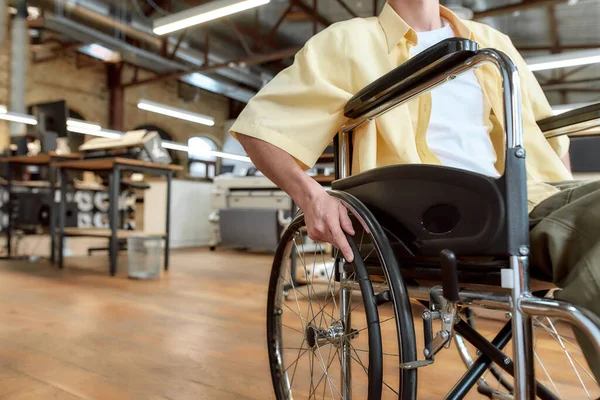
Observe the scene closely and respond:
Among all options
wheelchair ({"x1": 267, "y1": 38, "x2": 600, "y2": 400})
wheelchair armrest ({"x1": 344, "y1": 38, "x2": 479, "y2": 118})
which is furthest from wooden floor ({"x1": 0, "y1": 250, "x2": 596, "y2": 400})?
wheelchair armrest ({"x1": 344, "y1": 38, "x2": 479, "y2": 118})

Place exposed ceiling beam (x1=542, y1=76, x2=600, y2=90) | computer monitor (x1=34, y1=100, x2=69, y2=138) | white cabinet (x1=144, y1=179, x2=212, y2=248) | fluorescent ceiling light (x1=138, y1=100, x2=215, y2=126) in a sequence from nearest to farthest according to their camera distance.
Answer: computer monitor (x1=34, y1=100, x2=69, y2=138)
white cabinet (x1=144, y1=179, x2=212, y2=248)
fluorescent ceiling light (x1=138, y1=100, x2=215, y2=126)
exposed ceiling beam (x1=542, y1=76, x2=600, y2=90)

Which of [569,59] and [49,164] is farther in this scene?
[569,59]

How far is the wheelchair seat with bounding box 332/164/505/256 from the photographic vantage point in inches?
22.1

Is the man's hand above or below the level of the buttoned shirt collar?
below

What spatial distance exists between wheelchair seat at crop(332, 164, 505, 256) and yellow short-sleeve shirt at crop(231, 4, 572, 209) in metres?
0.11

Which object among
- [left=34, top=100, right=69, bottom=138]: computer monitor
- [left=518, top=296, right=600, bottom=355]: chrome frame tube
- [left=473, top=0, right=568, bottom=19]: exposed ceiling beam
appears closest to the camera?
[left=518, top=296, right=600, bottom=355]: chrome frame tube

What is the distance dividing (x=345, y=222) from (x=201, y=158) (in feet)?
45.7

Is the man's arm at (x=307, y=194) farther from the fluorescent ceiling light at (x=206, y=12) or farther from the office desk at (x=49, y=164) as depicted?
the fluorescent ceiling light at (x=206, y=12)

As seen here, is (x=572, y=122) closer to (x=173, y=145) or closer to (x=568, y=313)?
(x=568, y=313)

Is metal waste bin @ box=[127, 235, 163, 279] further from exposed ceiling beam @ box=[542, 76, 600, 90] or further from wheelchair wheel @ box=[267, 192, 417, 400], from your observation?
exposed ceiling beam @ box=[542, 76, 600, 90]

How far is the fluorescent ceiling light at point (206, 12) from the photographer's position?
17.2 feet

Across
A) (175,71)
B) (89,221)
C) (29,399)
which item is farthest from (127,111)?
(29,399)

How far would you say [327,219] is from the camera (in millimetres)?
742

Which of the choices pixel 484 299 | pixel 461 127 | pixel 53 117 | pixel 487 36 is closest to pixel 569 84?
pixel 53 117
